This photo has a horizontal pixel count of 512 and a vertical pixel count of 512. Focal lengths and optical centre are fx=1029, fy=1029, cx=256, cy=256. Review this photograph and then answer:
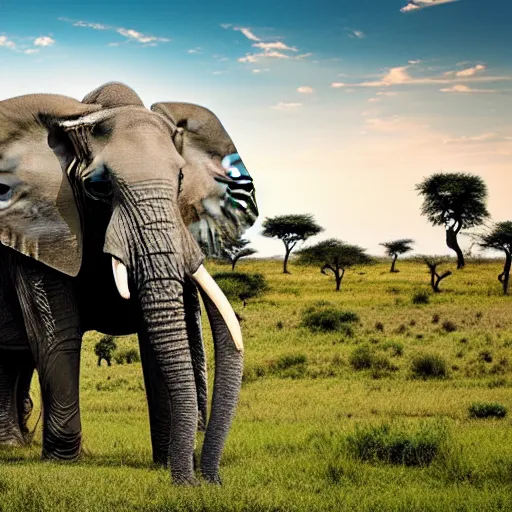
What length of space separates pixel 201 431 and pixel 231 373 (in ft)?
10.3

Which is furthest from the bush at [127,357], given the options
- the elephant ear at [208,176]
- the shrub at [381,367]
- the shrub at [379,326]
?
the elephant ear at [208,176]

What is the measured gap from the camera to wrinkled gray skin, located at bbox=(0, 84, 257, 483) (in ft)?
24.5

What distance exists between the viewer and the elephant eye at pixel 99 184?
315 inches

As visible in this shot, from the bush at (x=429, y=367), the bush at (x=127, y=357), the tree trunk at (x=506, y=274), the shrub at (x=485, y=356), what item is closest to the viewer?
the bush at (x=429, y=367)

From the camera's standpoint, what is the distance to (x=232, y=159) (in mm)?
9414

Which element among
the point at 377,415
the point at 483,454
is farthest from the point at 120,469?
the point at 377,415

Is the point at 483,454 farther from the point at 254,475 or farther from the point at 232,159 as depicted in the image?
the point at 232,159

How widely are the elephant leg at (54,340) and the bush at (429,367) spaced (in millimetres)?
11122

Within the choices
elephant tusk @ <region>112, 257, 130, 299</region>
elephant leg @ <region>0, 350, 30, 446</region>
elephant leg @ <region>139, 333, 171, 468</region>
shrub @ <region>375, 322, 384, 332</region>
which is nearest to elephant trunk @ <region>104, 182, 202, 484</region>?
elephant tusk @ <region>112, 257, 130, 299</region>

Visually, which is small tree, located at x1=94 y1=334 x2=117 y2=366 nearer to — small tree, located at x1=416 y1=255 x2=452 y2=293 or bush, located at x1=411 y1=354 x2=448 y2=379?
bush, located at x1=411 y1=354 x2=448 y2=379

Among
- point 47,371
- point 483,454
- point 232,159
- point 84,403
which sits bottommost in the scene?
point 84,403

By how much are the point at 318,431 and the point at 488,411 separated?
3365 millimetres

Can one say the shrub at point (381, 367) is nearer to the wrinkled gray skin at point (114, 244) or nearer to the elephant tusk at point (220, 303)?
the wrinkled gray skin at point (114, 244)

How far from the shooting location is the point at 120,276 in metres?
7.47
